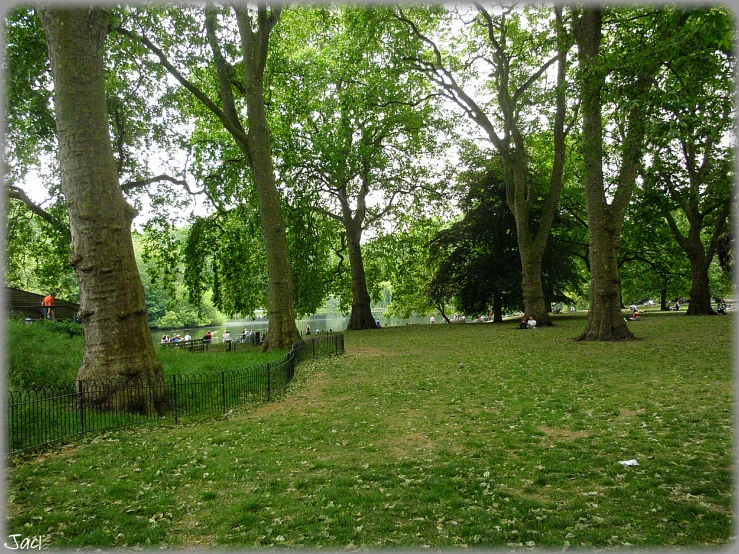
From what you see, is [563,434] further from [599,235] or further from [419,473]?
[599,235]

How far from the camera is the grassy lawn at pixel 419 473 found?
4.32m

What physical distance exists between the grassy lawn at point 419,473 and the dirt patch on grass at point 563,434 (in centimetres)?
3

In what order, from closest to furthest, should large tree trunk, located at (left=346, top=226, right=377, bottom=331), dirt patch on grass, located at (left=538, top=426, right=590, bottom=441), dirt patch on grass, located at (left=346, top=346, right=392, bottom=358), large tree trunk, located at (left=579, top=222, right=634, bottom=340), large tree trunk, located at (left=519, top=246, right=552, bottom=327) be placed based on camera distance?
dirt patch on grass, located at (left=538, top=426, right=590, bottom=441), large tree trunk, located at (left=579, top=222, right=634, bottom=340), dirt patch on grass, located at (left=346, top=346, right=392, bottom=358), large tree trunk, located at (left=519, top=246, right=552, bottom=327), large tree trunk, located at (left=346, top=226, right=377, bottom=331)

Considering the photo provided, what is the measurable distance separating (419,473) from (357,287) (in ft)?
89.1

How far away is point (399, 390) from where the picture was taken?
10.9m

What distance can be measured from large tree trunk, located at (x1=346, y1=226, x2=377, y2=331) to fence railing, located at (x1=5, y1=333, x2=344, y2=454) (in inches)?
809

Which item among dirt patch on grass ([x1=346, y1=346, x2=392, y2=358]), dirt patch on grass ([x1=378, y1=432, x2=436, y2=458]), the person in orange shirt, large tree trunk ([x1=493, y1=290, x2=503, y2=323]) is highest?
the person in orange shirt

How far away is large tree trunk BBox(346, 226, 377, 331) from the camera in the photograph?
32375mm

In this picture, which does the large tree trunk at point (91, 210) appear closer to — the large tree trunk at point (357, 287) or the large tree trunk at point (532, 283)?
the large tree trunk at point (532, 283)

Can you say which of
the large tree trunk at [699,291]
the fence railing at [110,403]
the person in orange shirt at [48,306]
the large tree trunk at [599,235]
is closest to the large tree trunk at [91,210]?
the fence railing at [110,403]

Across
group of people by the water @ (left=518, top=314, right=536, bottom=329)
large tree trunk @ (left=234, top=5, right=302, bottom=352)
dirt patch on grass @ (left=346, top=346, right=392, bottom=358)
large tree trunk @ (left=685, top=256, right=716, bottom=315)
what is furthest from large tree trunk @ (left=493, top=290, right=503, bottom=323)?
large tree trunk @ (left=234, top=5, right=302, bottom=352)

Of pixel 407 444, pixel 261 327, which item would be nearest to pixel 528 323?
pixel 407 444

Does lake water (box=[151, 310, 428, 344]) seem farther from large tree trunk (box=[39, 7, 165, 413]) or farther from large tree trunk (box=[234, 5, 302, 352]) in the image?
large tree trunk (box=[39, 7, 165, 413])

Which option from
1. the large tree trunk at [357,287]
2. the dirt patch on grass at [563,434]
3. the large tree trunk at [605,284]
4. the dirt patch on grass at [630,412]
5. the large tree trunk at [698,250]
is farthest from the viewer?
the large tree trunk at [357,287]
